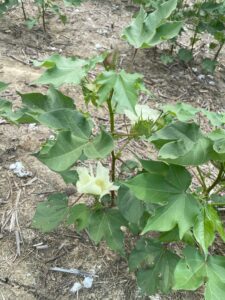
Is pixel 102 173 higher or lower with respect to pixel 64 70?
lower

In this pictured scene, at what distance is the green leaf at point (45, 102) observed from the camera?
144cm

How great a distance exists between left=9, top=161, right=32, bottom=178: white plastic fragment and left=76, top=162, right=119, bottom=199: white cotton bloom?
0.63m

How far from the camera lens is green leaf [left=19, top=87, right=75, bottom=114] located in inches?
56.6

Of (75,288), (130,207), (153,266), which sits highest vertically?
(130,207)

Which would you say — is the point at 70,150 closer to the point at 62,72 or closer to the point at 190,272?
the point at 62,72

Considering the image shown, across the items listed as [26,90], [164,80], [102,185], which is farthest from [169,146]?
[164,80]

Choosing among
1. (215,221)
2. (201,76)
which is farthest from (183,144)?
(201,76)

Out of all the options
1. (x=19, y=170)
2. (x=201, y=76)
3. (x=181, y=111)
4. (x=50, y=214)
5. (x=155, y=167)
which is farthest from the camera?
(x=201, y=76)

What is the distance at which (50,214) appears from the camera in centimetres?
163

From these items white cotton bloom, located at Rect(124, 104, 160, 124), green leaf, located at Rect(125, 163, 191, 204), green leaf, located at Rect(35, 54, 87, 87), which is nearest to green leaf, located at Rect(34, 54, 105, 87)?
green leaf, located at Rect(35, 54, 87, 87)

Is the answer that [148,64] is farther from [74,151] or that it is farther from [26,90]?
[74,151]

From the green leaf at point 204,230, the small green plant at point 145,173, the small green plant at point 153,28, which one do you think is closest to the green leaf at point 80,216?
the small green plant at point 145,173

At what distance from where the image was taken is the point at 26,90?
2533 mm

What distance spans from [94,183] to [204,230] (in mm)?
413
